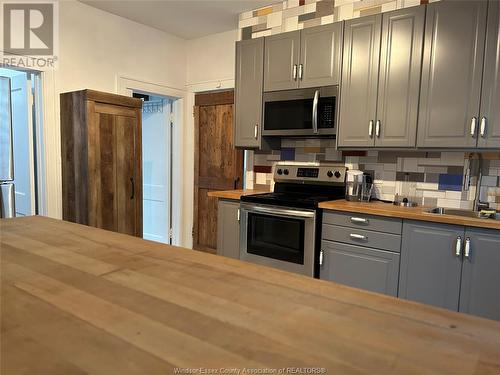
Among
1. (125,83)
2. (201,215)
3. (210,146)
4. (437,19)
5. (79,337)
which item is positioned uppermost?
(437,19)

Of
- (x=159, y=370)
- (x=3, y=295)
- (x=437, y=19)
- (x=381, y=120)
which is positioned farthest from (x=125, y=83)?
(x=159, y=370)

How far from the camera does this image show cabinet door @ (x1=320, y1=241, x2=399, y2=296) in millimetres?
2527

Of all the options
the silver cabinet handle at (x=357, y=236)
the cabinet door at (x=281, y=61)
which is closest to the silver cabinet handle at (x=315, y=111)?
the cabinet door at (x=281, y=61)

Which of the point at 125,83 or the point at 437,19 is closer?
the point at 437,19

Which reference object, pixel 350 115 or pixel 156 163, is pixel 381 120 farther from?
pixel 156 163

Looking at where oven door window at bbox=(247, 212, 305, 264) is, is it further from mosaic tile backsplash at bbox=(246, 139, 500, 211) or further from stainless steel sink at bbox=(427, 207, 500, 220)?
Result: stainless steel sink at bbox=(427, 207, 500, 220)

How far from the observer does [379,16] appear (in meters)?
2.76

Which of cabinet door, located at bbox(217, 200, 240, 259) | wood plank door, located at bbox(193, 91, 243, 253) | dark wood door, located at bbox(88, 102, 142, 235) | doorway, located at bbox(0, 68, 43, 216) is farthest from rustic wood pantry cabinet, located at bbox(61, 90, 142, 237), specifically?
wood plank door, located at bbox(193, 91, 243, 253)

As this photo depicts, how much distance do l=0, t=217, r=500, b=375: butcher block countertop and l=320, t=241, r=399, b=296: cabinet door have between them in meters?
1.79

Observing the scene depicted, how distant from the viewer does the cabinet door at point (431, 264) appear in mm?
2283

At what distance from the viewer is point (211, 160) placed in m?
4.43

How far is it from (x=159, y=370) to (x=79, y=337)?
0.63ft

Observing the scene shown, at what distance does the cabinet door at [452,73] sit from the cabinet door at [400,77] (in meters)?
0.06

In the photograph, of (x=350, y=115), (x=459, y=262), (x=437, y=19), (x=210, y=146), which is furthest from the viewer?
(x=210, y=146)
